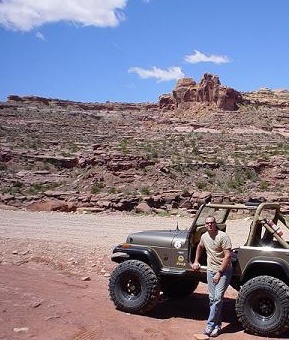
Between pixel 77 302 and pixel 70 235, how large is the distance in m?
8.12

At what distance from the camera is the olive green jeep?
6539 millimetres

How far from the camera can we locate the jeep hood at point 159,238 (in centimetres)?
741

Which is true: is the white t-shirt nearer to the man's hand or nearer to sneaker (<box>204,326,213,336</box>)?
the man's hand

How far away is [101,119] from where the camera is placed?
82250 mm

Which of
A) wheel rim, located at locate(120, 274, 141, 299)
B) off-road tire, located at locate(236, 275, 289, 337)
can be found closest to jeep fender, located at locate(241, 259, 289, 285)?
off-road tire, located at locate(236, 275, 289, 337)

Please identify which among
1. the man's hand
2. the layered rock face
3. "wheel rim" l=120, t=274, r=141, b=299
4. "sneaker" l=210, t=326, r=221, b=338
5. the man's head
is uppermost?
the layered rock face

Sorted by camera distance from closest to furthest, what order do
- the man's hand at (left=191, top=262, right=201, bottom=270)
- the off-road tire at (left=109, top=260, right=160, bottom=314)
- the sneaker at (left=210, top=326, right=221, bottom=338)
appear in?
the sneaker at (left=210, top=326, right=221, bottom=338), the man's hand at (left=191, top=262, right=201, bottom=270), the off-road tire at (left=109, top=260, right=160, bottom=314)

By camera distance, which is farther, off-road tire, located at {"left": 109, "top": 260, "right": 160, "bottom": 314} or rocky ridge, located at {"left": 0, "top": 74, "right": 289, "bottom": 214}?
rocky ridge, located at {"left": 0, "top": 74, "right": 289, "bottom": 214}

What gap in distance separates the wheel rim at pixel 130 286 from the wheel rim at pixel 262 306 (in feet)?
5.84

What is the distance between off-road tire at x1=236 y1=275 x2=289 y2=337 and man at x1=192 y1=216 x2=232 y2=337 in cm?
29

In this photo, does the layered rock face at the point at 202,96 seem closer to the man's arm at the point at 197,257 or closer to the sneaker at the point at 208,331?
the man's arm at the point at 197,257

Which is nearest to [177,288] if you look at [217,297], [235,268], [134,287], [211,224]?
[134,287]

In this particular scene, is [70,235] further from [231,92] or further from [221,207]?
[231,92]

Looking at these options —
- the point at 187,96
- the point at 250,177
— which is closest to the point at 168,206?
the point at 250,177
